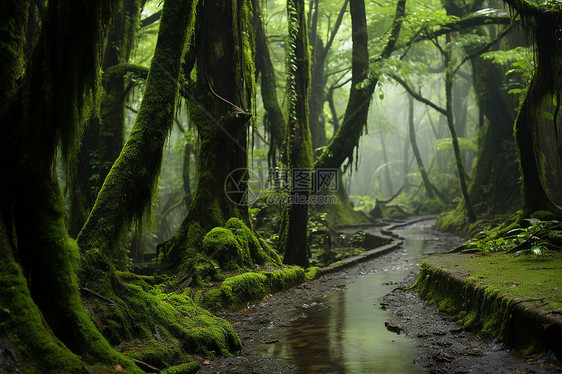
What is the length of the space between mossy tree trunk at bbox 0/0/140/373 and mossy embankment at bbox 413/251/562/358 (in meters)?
3.07

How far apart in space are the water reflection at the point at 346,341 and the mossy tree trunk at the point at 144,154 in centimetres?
198

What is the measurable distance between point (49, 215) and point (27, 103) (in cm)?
82

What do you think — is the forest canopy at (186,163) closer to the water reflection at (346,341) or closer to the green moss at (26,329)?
the green moss at (26,329)

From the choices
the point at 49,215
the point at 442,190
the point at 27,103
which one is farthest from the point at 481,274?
the point at 442,190

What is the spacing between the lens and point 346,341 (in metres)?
4.28

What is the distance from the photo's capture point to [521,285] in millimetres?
4148

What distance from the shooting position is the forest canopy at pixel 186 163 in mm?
2939

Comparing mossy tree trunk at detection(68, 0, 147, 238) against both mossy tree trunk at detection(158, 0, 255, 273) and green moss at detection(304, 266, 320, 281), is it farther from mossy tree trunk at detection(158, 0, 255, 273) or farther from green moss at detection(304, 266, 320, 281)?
green moss at detection(304, 266, 320, 281)

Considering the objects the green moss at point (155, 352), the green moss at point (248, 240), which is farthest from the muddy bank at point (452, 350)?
the green moss at point (248, 240)

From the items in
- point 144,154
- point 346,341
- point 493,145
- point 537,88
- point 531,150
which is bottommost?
point 346,341

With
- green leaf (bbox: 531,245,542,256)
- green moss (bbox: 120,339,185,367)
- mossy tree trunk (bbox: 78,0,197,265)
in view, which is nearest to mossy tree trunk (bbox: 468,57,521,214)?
green leaf (bbox: 531,245,542,256)

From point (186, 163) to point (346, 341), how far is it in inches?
582

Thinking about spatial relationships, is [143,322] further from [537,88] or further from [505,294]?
[537,88]

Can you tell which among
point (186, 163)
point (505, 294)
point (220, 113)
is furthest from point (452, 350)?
point (186, 163)
